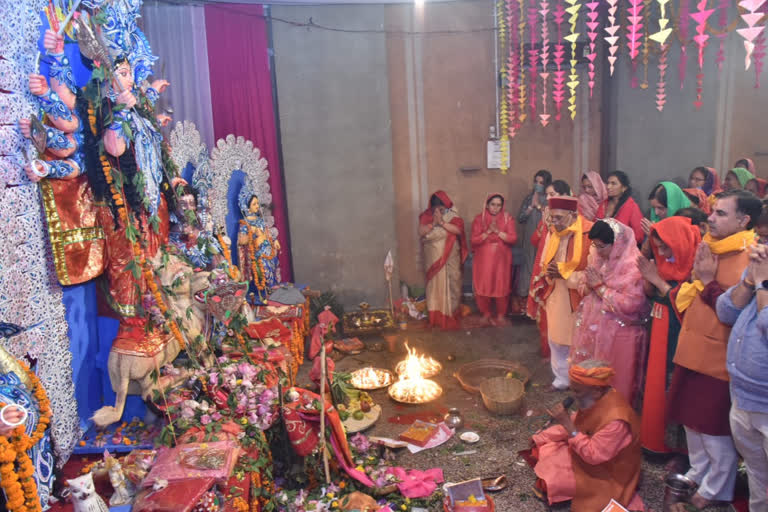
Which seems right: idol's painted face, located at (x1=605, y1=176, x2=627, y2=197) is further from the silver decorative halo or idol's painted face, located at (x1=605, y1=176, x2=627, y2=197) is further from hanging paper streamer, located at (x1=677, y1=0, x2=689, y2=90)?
the silver decorative halo

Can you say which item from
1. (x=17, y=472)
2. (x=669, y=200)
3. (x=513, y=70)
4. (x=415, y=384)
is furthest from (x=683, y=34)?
(x=17, y=472)

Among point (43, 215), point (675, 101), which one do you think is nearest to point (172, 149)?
point (43, 215)

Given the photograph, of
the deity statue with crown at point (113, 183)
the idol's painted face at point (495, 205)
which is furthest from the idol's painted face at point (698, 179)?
the deity statue with crown at point (113, 183)

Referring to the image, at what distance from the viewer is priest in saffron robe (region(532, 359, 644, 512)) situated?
3.26m

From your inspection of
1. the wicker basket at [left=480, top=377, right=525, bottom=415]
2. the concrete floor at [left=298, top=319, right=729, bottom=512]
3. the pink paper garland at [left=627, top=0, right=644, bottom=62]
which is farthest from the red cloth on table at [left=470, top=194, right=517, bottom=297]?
the pink paper garland at [left=627, top=0, right=644, bottom=62]

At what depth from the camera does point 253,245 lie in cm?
598

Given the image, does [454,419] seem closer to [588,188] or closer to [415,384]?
[415,384]

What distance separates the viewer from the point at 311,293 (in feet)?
21.9

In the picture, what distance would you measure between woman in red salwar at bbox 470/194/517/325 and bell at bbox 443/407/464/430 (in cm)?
232

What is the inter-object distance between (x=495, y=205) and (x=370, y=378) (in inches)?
103

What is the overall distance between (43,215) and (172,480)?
1681mm

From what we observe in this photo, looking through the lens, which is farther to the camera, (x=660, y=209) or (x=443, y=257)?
(x=443, y=257)

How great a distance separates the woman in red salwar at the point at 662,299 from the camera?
3611 mm

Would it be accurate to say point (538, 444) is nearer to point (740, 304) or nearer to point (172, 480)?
point (740, 304)
